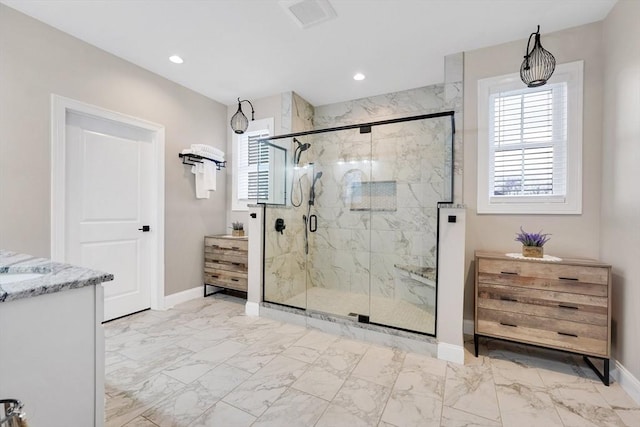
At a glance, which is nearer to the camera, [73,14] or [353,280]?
[73,14]

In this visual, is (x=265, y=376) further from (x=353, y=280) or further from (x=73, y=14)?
(x=73, y=14)

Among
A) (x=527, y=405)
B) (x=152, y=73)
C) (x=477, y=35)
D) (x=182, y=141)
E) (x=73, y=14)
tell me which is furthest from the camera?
(x=182, y=141)

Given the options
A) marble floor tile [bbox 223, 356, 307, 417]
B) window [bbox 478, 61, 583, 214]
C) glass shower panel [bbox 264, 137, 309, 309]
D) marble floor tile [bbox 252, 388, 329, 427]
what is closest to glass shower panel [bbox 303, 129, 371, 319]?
glass shower panel [bbox 264, 137, 309, 309]

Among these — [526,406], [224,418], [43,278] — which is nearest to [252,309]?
[224,418]

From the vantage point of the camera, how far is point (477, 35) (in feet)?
8.13

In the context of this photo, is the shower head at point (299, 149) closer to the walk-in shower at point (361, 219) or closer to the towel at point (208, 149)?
the walk-in shower at point (361, 219)

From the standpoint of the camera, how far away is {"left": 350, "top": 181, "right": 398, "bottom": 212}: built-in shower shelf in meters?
3.35

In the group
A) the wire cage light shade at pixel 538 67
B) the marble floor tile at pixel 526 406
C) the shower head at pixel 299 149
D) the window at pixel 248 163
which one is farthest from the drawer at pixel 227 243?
the wire cage light shade at pixel 538 67

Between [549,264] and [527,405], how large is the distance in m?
0.99

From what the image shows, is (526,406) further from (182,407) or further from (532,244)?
(182,407)

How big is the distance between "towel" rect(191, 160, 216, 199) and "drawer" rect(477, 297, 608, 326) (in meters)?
3.30

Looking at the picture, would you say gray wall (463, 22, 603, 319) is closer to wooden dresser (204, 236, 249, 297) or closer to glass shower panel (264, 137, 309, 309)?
glass shower panel (264, 137, 309, 309)

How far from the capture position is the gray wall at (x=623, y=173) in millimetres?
1832

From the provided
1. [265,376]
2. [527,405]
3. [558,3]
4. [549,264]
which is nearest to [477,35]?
[558,3]
